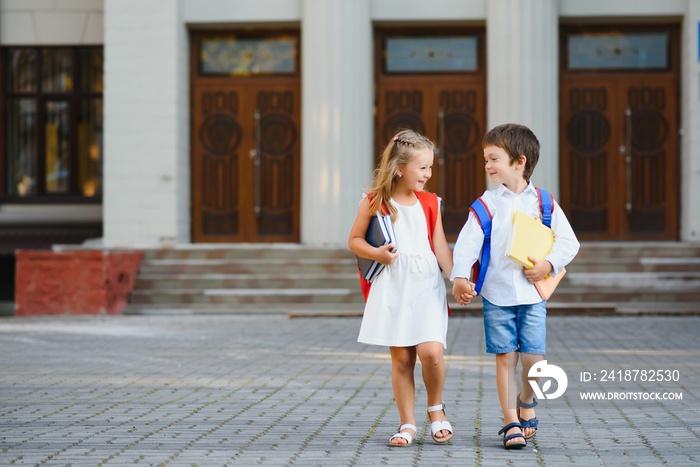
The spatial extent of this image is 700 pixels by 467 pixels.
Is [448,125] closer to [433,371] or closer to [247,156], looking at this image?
[247,156]

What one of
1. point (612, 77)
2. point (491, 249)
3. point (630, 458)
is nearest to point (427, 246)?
point (491, 249)

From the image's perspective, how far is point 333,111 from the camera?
20.2m

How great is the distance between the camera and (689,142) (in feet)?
66.7

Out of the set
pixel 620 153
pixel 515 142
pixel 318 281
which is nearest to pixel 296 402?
pixel 515 142

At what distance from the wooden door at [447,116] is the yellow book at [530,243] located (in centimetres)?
1487

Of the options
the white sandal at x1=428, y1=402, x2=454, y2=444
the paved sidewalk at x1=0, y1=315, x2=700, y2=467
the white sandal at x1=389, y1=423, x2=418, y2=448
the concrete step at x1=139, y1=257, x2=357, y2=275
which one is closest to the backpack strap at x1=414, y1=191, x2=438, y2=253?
the white sandal at x1=428, y1=402, x2=454, y2=444

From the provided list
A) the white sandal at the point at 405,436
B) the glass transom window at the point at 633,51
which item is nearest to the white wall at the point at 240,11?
the glass transom window at the point at 633,51

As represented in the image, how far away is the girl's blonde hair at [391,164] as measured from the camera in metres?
6.31

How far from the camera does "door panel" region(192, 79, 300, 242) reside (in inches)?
836

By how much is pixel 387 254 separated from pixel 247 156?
1530cm

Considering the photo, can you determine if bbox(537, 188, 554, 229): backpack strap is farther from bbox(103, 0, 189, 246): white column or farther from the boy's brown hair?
bbox(103, 0, 189, 246): white column

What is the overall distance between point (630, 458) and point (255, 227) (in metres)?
15.8

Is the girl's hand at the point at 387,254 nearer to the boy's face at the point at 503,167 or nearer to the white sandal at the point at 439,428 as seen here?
the boy's face at the point at 503,167

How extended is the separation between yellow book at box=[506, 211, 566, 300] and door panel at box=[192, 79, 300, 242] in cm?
1517
